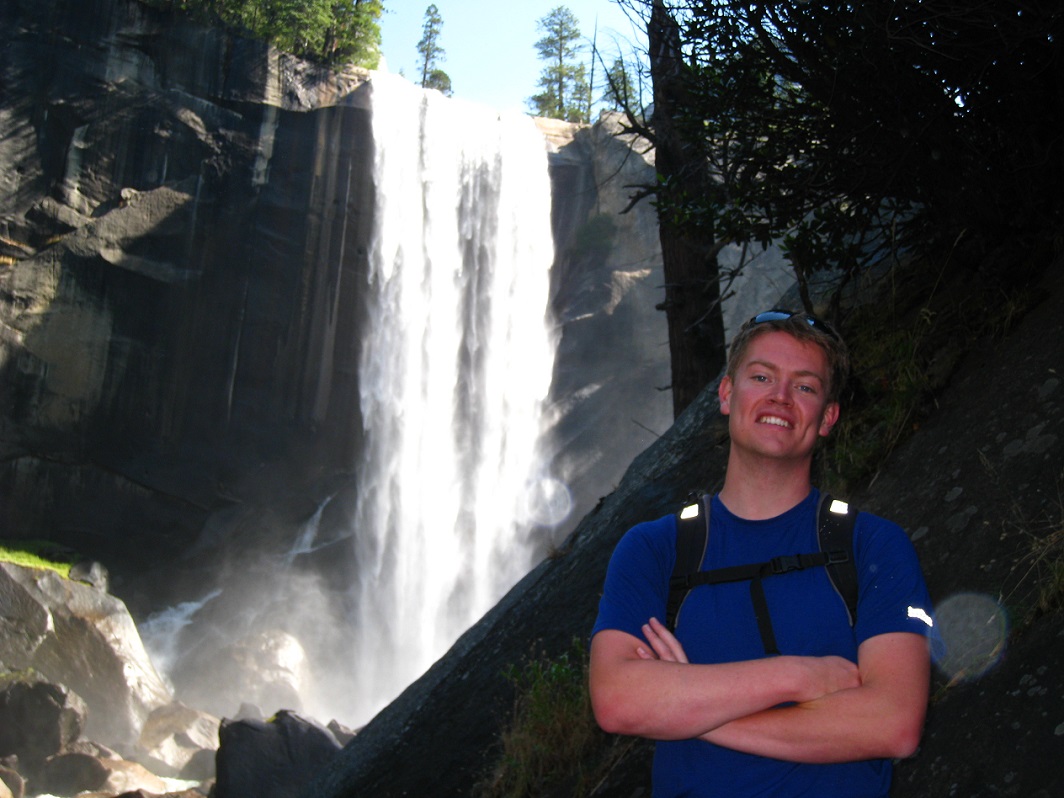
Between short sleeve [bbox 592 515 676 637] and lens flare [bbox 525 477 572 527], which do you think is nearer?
short sleeve [bbox 592 515 676 637]

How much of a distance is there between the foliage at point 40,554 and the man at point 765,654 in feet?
78.6

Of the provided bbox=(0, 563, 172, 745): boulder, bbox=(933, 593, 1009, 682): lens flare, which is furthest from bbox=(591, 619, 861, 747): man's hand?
bbox=(0, 563, 172, 745): boulder

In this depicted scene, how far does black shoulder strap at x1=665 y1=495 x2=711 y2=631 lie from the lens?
2275 mm

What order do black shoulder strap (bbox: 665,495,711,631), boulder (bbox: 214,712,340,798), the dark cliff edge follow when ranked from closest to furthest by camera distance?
black shoulder strap (bbox: 665,495,711,631), the dark cliff edge, boulder (bbox: 214,712,340,798)

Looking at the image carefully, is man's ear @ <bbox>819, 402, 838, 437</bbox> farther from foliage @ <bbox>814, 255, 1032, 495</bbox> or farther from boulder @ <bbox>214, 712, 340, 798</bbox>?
boulder @ <bbox>214, 712, 340, 798</bbox>

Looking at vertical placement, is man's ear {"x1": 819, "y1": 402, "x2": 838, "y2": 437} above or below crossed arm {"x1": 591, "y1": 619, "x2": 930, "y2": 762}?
above

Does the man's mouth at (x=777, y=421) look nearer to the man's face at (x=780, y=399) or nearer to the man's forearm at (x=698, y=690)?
the man's face at (x=780, y=399)

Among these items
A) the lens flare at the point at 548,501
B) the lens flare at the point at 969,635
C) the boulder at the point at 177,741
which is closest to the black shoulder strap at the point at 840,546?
the lens flare at the point at 969,635

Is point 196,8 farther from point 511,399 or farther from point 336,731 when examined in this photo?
point 336,731

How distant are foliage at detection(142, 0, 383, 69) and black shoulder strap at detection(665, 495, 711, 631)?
28.8 m

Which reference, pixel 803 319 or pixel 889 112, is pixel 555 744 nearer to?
pixel 803 319

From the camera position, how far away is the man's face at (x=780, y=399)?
239cm

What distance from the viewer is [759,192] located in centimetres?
610

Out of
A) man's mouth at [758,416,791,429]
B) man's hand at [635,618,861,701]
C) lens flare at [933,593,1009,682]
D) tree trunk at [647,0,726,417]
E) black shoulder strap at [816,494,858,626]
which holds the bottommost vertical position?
lens flare at [933,593,1009,682]
